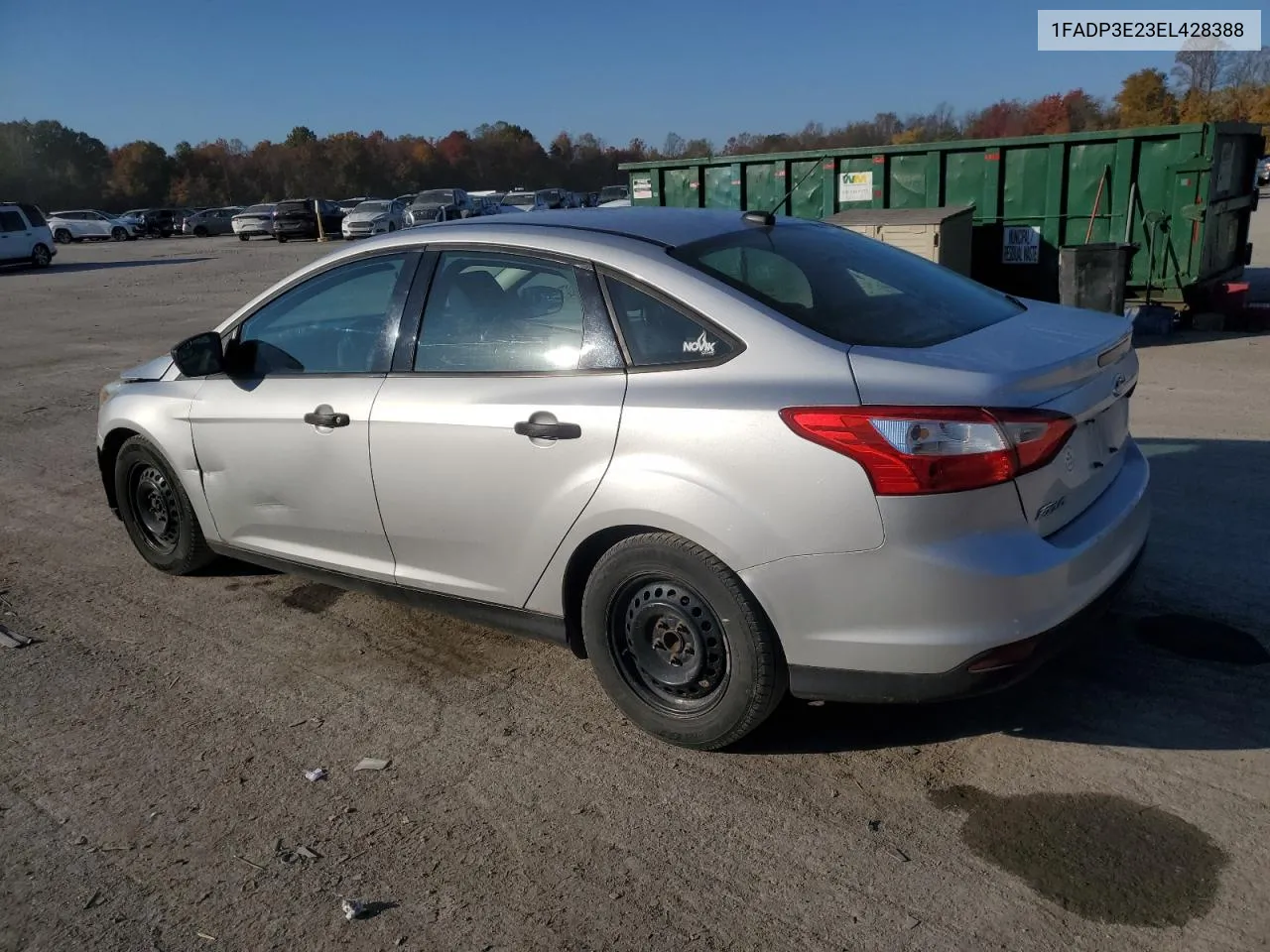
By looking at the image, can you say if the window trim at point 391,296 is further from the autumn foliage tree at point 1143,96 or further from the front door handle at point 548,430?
the autumn foliage tree at point 1143,96

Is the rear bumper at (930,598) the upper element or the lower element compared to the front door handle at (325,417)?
lower

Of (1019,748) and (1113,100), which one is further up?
(1113,100)

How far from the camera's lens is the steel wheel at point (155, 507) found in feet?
17.0

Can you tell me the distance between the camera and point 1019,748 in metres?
3.39

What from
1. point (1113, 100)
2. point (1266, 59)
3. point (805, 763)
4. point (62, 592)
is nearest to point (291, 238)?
point (62, 592)

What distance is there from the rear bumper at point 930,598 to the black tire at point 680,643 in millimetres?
92

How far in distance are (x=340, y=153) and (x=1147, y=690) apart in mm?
86139

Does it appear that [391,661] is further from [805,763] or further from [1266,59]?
[1266,59]

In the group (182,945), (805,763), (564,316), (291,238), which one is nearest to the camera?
(182,945)

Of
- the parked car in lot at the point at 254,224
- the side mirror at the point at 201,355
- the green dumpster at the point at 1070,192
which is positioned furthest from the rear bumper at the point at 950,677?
the parked car in lot at the point at 254,224

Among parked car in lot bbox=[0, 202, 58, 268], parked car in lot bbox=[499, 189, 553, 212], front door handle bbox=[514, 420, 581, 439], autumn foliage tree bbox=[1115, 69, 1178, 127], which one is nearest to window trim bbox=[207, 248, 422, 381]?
front door handle bbox=[514, 420, 581, 439]

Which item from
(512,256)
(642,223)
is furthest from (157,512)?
(642,223)

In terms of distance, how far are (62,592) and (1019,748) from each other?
4.52 meters

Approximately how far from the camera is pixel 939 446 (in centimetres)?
285
